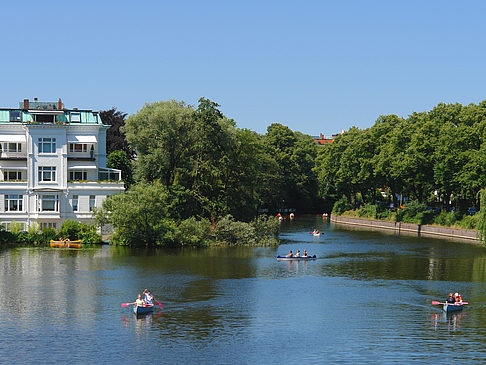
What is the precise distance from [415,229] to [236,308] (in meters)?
83.8

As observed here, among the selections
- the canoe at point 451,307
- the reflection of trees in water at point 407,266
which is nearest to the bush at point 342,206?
the reflection of trees in water at point 407,266

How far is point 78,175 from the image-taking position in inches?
4094

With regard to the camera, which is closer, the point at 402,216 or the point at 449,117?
the point at 449,117

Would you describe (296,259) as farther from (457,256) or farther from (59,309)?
(59,309)

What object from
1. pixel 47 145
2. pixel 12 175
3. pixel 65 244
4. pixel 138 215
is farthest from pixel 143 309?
pixel 12 175

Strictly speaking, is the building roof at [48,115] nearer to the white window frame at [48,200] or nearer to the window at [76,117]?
the window at [76,117]

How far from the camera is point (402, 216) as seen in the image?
142875 mm

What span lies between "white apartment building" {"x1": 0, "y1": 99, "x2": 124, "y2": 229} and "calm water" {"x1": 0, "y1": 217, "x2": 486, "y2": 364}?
10.3 metres

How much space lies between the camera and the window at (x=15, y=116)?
106812mm

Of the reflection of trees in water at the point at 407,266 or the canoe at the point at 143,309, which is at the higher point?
the reflection of trees in water at the point at 407,266

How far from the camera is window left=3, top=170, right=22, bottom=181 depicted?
336ft

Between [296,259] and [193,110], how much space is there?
3314cm

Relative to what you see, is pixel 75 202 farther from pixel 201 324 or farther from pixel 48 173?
pixel 201 324

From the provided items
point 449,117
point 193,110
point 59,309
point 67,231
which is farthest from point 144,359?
point 449,117
